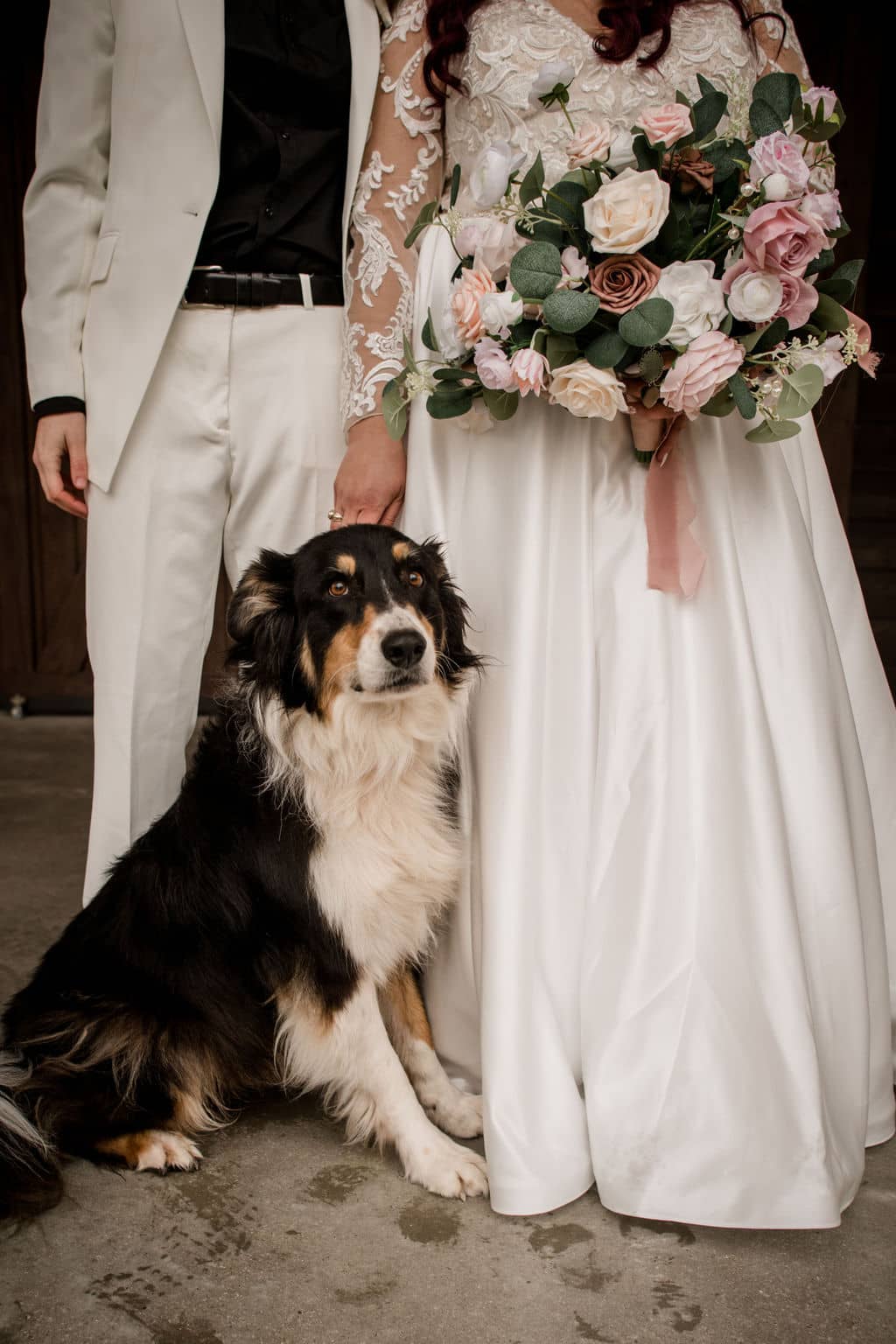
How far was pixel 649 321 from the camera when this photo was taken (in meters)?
1.41

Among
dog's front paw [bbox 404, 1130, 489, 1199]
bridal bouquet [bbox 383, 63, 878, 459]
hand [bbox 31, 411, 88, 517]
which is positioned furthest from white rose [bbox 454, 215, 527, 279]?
dog's front paw [bbox 404, 1130, 489, 1199]

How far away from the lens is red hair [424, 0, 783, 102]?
1.63 metres

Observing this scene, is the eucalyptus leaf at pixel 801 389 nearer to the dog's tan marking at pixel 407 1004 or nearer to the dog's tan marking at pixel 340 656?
the dog's tan marking at pixel 340 656

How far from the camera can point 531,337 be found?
1528 mm

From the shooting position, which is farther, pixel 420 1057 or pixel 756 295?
pixel 420 1057

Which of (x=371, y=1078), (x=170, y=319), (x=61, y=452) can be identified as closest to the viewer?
(x=371, y=1078)

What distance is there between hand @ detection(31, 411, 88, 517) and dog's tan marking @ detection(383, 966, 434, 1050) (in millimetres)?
1101

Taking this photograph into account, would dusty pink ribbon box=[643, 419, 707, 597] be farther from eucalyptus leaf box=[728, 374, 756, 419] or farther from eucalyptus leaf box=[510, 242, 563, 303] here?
eucalyptus leaf box=[510, 242, 563, 303]

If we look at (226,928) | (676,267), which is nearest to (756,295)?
(676,267)

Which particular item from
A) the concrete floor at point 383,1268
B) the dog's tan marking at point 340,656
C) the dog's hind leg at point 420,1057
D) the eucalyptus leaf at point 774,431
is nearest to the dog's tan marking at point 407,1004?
the dog's hind leg at point 420,1057

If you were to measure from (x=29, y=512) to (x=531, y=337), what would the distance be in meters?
4.32

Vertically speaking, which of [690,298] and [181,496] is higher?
[690,298]

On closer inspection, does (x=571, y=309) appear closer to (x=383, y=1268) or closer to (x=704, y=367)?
(x=704, y=367)

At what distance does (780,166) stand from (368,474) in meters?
0.82
